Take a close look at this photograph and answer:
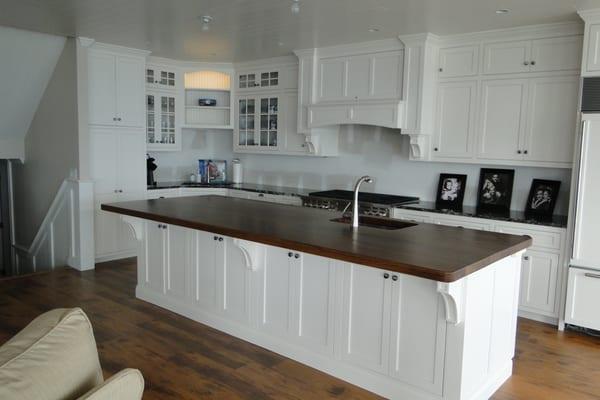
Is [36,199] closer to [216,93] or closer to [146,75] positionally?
[146,75]

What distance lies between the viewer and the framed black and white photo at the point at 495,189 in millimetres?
4727

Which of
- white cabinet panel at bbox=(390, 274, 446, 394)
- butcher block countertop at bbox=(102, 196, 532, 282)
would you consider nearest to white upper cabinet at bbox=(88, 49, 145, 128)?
butcher block countertop at bbox=(102, 196, 532, 282)

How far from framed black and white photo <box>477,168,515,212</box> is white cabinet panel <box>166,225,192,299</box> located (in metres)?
2.83

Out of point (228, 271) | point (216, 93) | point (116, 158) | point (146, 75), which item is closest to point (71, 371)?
point (228, 271)

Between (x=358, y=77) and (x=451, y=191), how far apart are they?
154cm

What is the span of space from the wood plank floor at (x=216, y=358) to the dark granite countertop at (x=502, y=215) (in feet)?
2.80

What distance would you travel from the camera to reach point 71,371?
1214mm

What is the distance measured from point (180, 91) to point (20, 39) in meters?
2.06

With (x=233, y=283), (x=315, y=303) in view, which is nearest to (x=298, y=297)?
(x=315, y=303)

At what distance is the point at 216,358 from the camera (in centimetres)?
333

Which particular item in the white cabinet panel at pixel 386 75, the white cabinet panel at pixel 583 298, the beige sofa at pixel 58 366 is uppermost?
→ the white cabinet panel at pixel 386 75

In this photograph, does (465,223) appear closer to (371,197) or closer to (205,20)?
(371,197)

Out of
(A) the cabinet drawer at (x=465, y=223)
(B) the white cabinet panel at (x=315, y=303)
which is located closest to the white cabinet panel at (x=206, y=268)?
(B) the white cabinet panel at (x=315, y=303)

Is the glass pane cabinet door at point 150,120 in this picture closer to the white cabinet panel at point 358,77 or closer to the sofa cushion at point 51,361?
the white cabinet panel at point 358,77
